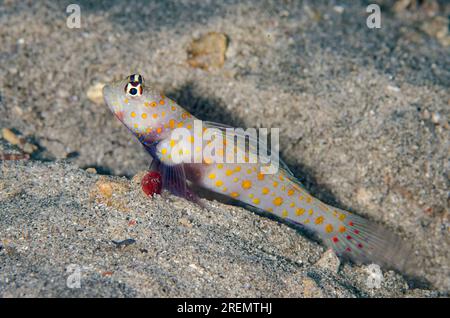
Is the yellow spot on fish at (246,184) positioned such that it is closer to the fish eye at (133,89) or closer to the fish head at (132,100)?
the fish head at (132,100)

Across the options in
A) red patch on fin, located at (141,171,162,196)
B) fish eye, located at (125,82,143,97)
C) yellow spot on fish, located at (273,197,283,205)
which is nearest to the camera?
red patch on fin, located at (141,171,162,196)

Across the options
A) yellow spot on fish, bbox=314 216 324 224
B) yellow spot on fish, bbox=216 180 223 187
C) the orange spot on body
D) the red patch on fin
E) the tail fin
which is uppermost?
the red patch on fin

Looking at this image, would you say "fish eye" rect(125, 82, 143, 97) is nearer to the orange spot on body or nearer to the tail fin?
the orange spot on body

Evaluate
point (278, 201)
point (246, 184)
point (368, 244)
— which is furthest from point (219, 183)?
point (368, 244)

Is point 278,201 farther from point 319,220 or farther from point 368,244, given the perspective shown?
point 368,244

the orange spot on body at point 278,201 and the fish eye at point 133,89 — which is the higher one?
the fish eye at point 133,89

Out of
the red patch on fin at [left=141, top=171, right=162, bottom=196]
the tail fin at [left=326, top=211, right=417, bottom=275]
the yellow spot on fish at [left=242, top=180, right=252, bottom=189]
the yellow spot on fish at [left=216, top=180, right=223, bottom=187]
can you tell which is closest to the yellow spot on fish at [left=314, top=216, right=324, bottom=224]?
the tail fin at [left=326, top=211, right=417, bottom=275]

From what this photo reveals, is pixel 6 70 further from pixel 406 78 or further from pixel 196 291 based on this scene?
pixel 406 78

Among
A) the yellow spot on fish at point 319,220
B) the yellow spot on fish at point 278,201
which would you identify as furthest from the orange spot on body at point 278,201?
the yellow spot on fish at point 319,220
